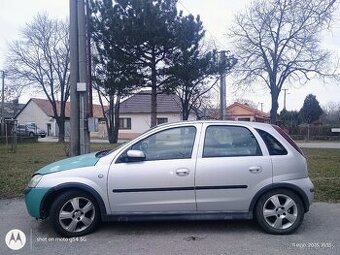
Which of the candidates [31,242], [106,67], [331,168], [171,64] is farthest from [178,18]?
[31,242]

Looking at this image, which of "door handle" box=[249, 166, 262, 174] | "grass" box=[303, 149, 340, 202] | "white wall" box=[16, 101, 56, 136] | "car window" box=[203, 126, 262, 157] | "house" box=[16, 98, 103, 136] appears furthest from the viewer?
"white wall" box=[16, 101, 56, 136]

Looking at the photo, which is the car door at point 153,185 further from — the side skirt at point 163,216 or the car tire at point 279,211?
the car tire at point 279,211

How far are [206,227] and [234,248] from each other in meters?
0.91

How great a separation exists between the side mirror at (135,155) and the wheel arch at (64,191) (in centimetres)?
69

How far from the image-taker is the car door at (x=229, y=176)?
5.45m

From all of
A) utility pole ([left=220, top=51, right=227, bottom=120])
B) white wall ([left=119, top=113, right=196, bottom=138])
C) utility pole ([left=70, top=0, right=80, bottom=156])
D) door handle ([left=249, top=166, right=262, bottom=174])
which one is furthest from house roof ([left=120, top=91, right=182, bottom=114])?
door handle ([left=249, top=166, right=262, bottom=174])

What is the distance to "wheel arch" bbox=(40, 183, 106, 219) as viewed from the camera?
5.40 metres

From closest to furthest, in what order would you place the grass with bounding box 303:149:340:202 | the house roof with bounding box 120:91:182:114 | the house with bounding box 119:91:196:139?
the grass with bounding box 303:149:340:202 → the house roof with bounding box 120:91:182:114 → the house with bounding box 119:91:196:139

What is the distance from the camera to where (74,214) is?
5.46 m

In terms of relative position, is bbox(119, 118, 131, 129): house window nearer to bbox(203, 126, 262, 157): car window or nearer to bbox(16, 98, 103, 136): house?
bbox(16, 98, 103, 136): house

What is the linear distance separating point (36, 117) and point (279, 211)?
2638 inches

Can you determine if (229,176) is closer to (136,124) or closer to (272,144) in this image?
(272,144)

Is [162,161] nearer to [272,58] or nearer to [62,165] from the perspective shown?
[62,165]

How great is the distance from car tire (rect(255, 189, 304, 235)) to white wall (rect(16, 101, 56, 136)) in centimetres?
6308
